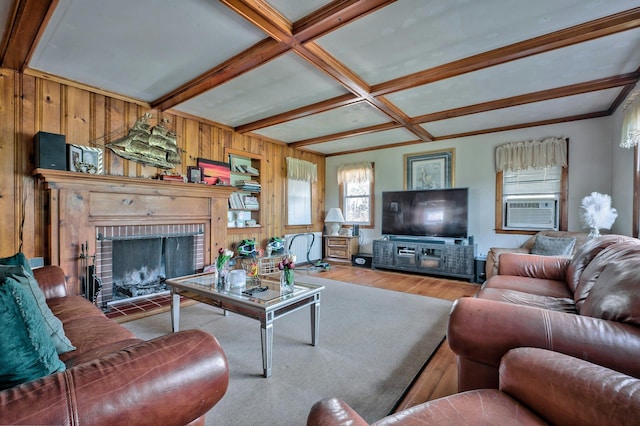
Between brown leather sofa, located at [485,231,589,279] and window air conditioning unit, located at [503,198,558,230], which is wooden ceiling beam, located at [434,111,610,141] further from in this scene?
brown leather sofa, located at [485,231,589,279]

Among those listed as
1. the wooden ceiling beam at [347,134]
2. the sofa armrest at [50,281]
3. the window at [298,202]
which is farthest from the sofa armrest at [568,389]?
the window at [298,202]

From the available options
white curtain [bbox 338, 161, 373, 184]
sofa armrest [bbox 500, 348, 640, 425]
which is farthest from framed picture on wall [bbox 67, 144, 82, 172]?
white curtain [bbox 338, 161, 373, 184]

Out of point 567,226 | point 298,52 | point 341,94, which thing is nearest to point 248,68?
point 298,52

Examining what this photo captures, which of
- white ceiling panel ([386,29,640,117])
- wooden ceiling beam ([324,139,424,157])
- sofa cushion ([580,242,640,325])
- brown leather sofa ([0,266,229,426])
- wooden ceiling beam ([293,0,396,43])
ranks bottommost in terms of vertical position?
brown leather sofa ([0,266,229,426])

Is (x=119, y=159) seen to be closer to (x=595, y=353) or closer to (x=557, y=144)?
(x=595, y=353)

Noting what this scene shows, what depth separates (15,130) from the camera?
2.77 metres

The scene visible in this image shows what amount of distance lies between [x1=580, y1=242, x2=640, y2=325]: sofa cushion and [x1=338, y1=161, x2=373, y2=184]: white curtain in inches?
174

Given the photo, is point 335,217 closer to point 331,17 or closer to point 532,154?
point 532,154

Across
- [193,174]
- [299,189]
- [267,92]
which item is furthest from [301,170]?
[267,92]

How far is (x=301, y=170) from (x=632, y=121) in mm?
4630

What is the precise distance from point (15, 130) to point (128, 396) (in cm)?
341

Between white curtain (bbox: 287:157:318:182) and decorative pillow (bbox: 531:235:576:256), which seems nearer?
decorative pillow (bbox: 531:235:576:256)

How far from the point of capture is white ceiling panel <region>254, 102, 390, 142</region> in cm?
387

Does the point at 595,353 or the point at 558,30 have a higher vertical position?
the point at 558,30
